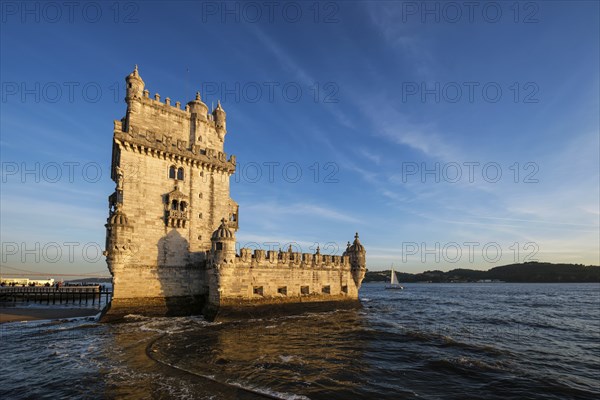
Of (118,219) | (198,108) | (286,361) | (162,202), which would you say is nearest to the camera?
(286,361)

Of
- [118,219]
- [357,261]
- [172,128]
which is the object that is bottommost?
[357,261]

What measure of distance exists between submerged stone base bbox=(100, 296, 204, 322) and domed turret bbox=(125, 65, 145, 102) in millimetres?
18521

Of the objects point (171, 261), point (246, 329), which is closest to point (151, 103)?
point (171, 261)

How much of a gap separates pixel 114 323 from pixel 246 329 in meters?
11.1

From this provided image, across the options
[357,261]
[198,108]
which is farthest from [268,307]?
[198,108]

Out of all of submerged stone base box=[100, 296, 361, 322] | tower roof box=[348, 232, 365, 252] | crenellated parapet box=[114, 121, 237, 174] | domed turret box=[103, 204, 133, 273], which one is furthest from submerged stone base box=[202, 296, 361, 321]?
crenellated parapet box=[114, 121, 237, 174]

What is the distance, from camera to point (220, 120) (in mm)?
34906

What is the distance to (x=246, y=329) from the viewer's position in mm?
23266

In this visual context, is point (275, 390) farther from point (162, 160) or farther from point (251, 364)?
point (162, 160)

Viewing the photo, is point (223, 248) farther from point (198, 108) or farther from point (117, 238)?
point (198, 108)

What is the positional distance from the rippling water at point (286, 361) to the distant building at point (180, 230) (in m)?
3.29

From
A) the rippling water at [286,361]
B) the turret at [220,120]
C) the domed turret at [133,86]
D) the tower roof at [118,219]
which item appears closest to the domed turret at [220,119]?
the turret at [220,120]

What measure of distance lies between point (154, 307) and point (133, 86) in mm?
20556

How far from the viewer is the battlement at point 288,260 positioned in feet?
95.5
